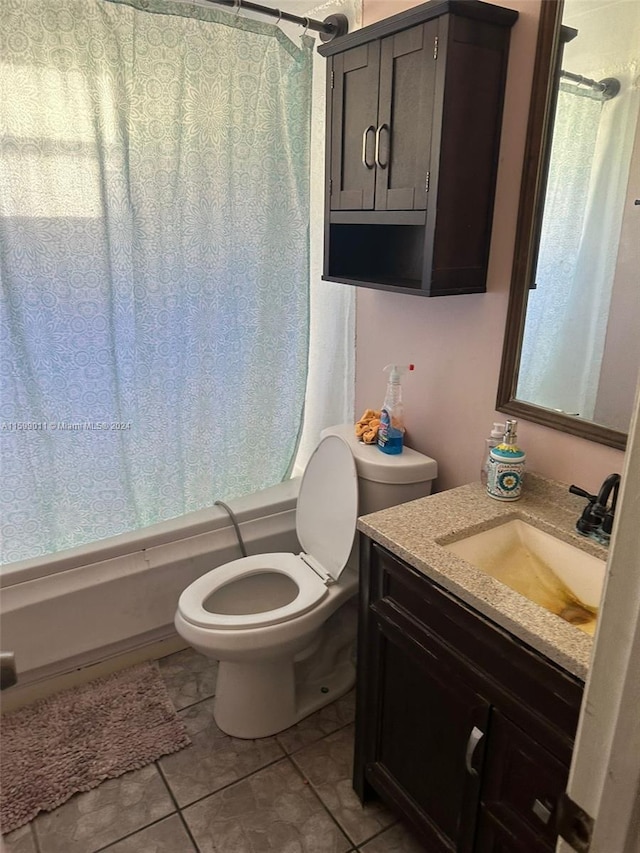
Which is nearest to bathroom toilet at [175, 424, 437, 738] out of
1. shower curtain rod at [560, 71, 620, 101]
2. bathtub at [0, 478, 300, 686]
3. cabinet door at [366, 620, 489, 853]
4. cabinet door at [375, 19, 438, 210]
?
bathtub at [0, 478, 300, 686]

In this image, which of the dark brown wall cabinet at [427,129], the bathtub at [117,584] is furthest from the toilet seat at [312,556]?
the dark brown wall cabinet at [427,129]

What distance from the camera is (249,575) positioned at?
1942 mm

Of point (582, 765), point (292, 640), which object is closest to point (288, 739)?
point (292, 640)

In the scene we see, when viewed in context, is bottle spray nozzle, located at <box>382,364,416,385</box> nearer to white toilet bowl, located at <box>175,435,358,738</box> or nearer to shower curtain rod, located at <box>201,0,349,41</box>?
white toilet bowl, located at <box>175,435,358,738</box>

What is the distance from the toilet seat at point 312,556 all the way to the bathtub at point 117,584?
0.23 meters

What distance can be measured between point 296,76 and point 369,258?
2.13 feet

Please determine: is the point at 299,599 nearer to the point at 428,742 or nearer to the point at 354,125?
the point at 428,742

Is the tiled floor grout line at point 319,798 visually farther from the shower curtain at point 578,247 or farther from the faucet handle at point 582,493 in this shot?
the shower curtain at point 578,247

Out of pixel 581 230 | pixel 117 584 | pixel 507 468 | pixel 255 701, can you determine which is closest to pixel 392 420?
pixel 507 468

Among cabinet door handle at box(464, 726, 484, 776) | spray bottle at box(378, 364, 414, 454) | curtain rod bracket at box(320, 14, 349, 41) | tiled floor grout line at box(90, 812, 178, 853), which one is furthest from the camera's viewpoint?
curtain rod bracket at box(320, 14, 349, 41)

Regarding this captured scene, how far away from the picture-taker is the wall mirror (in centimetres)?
125

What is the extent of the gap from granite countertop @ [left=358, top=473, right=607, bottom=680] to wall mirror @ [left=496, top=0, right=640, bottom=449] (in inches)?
7.8

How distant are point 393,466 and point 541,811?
2.93ft

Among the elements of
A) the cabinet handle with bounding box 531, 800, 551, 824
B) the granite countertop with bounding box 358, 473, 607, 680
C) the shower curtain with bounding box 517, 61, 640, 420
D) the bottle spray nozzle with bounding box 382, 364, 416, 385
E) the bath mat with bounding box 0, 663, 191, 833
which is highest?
the shower curtain with bounding box 517, 61, 640, 420
